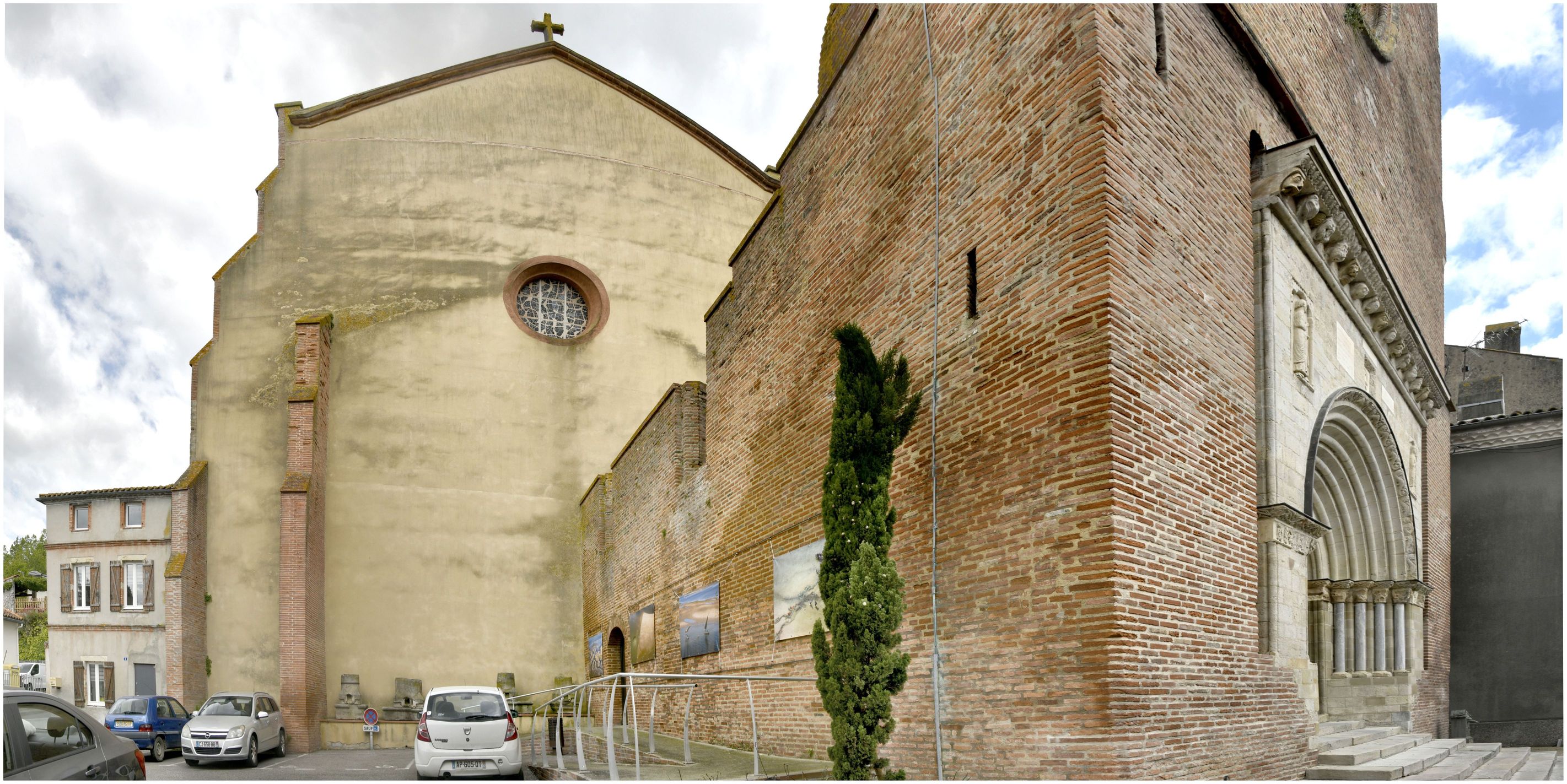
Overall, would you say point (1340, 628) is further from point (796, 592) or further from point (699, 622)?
point (699, 622)

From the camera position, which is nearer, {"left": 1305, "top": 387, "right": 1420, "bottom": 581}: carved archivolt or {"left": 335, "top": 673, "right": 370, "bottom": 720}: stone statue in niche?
{"left": 1305, "top": 387, "right": 1420, "bottom": 581}: carved archivolt

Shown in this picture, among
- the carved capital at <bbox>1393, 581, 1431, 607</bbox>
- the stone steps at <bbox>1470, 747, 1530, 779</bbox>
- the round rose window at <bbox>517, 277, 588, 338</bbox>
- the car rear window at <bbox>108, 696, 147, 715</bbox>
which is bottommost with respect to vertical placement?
the car rear window at <bbox>108, 696, 147, 715</bbox>

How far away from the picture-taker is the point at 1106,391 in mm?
6988

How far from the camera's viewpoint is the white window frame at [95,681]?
24000 mm

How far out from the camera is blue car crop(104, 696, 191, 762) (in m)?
17.2

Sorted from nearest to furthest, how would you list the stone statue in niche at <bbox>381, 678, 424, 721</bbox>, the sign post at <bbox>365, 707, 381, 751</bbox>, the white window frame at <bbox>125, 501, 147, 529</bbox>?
the sign post at <bbox>365, 707, 381, 751</bbox>, the stone statue in niche at <bbox>381, 678, 424, 721</bbox>, the white window frame at <bbox>125, 501, 147, 529</bbox>

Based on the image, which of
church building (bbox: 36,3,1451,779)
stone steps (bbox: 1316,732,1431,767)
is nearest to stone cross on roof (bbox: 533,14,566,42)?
church building (bbox: 36,3,1451,779)

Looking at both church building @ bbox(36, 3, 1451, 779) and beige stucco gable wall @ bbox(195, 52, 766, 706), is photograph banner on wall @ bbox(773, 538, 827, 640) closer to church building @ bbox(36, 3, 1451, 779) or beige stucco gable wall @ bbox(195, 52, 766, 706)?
church building @ bbox(36, 3, 1451, 779)

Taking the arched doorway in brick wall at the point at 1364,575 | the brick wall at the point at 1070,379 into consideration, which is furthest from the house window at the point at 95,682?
the arched doorway in brick wall at the point at 1364,575

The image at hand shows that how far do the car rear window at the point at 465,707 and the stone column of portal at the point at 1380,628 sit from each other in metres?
10.5

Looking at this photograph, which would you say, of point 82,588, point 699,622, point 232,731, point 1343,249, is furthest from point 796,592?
point 82,588

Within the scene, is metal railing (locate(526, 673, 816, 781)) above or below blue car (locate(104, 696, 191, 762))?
above

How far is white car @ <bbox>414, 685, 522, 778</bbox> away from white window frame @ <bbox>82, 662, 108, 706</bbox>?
54.0 feet

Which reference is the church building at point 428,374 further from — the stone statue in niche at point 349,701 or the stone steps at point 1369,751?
the stone steps at point 1369,751
